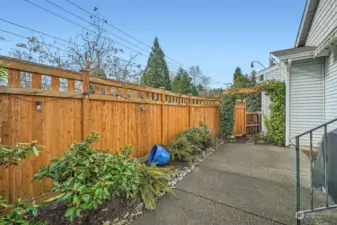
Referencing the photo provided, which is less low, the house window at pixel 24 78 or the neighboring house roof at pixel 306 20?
the neighboring house roof at pixel 306 20

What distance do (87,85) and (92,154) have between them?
1.16 metres

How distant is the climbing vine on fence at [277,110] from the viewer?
6246 mm

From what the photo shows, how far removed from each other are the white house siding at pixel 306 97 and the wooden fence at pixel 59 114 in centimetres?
479

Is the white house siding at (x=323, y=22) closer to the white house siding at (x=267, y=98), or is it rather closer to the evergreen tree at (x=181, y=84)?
the white house siding at (x=267, y=98)

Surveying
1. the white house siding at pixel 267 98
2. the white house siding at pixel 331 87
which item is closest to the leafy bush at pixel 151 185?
the white house siding at pixel 331 87

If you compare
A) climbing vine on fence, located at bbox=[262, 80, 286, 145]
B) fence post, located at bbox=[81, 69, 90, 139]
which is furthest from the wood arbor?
fence post, located at bbox=[81, 69, 90, 139]

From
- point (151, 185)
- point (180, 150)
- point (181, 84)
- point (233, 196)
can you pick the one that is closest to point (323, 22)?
point (180, 150)

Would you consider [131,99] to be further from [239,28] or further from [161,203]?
[239,28]

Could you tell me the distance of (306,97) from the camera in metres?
5.54

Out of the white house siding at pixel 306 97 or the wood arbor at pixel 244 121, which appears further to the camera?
the wood arbor at pixel 244 121

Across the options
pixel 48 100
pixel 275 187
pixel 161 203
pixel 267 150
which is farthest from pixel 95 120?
pixel 267 150

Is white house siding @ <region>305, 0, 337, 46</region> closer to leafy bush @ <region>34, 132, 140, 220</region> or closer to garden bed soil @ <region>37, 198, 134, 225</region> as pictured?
leafy bush @ <region>34, 132, 140, 220</region>

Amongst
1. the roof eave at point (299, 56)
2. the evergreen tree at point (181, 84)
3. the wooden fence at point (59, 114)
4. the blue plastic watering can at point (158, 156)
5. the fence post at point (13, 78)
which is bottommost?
the blue plastic watering can at point (158, 156)

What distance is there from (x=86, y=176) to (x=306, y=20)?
334 inches
